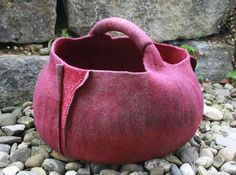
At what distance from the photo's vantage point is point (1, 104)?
198cm

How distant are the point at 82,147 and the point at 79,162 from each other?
14 centimetres

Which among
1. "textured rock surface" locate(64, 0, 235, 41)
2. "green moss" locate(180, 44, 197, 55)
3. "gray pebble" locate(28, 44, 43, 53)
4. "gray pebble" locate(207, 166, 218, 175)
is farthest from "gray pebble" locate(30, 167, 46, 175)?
"green moss" locate(180, 44, 197, 55)

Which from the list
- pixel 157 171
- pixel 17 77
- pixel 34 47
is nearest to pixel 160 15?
pixel 34 47

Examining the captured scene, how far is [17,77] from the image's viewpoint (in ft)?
6.48

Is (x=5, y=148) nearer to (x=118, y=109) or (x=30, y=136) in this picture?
(x=30, y=136)

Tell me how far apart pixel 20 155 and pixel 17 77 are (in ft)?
1.76

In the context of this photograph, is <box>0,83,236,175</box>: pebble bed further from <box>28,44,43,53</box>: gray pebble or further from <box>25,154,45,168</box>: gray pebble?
<box>28,44,43,53</box>: gray pebble

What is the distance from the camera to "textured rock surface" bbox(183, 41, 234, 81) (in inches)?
96.3

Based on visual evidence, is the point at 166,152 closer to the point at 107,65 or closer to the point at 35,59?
the point at 107,65

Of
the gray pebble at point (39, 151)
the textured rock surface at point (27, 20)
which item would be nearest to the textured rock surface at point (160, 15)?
the textured rock surface at point (27, 20)

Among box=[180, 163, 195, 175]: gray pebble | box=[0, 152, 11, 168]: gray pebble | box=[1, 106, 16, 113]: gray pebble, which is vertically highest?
box=[180, 163, 195, 175]: gray pebble

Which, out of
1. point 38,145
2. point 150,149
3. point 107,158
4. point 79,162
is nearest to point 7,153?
point 38,145

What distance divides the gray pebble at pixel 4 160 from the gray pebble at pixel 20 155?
0.5 inches

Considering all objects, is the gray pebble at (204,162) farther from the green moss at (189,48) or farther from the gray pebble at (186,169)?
the green moss at (189,48)
